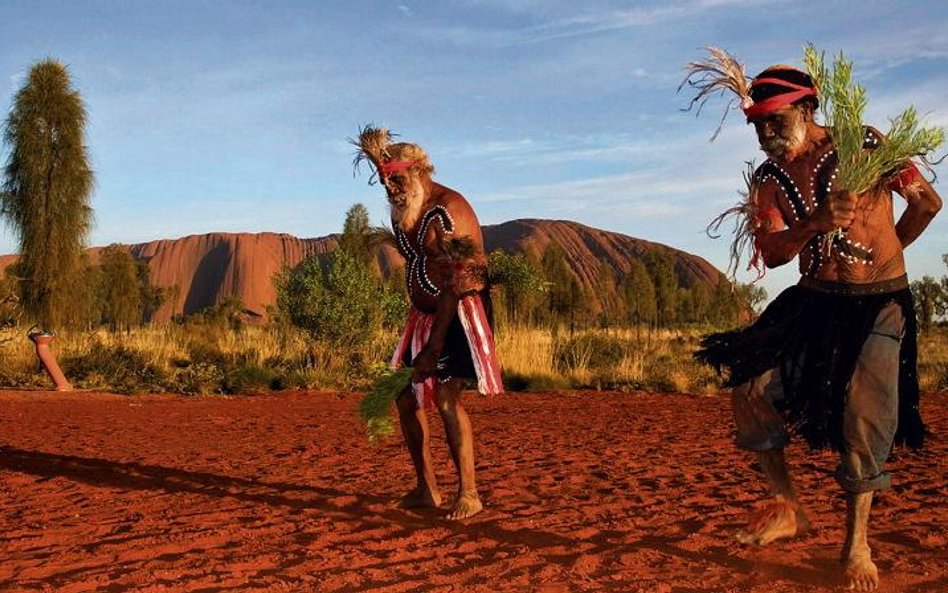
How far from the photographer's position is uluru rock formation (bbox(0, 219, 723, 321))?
12431 cm

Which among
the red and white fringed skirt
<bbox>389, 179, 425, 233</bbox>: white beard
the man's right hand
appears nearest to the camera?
the man's right hand

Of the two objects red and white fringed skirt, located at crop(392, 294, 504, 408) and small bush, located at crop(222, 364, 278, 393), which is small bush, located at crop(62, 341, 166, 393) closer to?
small bush, located at crop(222, 364, 278, 393)

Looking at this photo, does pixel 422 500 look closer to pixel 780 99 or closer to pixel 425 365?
pixel 425 365

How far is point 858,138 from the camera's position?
3.81 metres

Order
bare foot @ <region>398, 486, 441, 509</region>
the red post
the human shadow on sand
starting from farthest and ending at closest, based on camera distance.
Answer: the red post < the human shadow on sand < bare foot @ <region>398, 486, 441, 509</region>

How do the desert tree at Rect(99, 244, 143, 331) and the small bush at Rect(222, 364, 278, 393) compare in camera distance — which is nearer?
the small bush at Rect(222, 364, 278, 393)

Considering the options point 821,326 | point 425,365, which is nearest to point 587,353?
point 425,365

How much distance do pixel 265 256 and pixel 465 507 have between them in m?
132

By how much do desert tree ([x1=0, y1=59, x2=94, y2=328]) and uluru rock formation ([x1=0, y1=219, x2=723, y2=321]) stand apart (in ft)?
331

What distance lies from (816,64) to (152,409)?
11575mm

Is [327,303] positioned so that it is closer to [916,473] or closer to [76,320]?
[76,320]

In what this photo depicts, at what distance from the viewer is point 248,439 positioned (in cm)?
992

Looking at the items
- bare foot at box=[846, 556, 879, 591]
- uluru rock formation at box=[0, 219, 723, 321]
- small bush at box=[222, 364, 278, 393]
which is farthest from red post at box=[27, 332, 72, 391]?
uluru rock formation at box=[0, 219, 723, 321]

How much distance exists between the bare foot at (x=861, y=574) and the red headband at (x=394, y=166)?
9.83 feet
